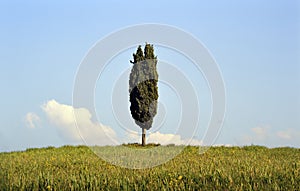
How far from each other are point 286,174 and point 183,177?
7.91 feet

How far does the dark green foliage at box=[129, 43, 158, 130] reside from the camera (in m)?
29.7

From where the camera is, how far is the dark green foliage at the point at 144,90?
29.7 meters

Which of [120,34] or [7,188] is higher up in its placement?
[120,34]

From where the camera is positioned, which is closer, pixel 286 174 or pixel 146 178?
pixel 146 178

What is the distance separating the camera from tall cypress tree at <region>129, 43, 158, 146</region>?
29.7 meters

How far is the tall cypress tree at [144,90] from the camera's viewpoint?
97.5 feet

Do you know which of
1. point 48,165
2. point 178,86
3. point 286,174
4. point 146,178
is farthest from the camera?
point 48,165

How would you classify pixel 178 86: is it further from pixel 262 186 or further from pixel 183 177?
pixel 262 186

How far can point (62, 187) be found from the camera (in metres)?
8.45

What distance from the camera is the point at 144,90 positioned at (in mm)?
30078

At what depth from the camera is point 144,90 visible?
30078 mm

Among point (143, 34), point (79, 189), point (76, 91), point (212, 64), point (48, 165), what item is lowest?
point (79, 189)

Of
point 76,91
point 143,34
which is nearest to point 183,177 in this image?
point 76,91

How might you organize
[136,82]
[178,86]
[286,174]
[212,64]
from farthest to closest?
[136,82] < [178,86] < [212,64] < [286,174]
